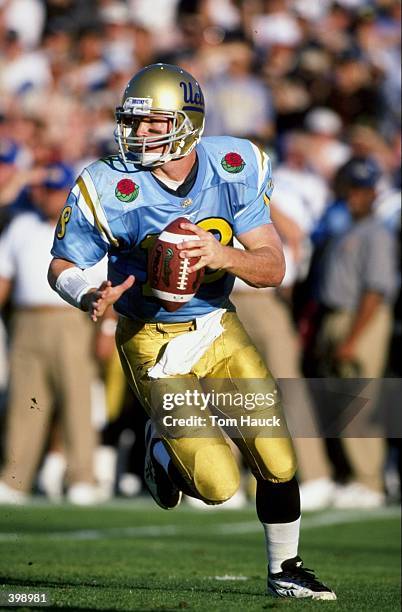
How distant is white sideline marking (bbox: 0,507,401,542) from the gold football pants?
2.57m

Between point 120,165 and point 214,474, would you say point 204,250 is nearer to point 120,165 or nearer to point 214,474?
point 120,165

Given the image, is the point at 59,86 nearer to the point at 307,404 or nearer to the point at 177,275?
the point at 307,404

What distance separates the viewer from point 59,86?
1335cm

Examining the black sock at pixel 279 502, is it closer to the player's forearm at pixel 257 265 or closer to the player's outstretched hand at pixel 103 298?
the player's forearm at pixel 257 265

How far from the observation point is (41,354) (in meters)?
9.96

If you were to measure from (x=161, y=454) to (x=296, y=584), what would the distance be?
0.76m

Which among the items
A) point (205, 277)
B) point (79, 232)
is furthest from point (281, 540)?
point (79, 232)

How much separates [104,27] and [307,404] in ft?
24.0

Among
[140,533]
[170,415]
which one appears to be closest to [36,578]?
[170,415]

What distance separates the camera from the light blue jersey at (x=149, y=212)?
564 cm

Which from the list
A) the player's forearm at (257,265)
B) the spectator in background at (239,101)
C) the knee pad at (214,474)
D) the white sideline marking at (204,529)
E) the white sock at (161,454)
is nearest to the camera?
the player's forearm at (257,265)

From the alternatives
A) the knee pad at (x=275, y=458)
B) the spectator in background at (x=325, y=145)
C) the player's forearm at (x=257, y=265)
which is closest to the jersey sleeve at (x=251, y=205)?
the player's forearm at (x=257, y=265)

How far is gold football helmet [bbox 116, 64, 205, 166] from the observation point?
569 centimetres

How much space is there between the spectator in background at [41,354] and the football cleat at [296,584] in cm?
417
